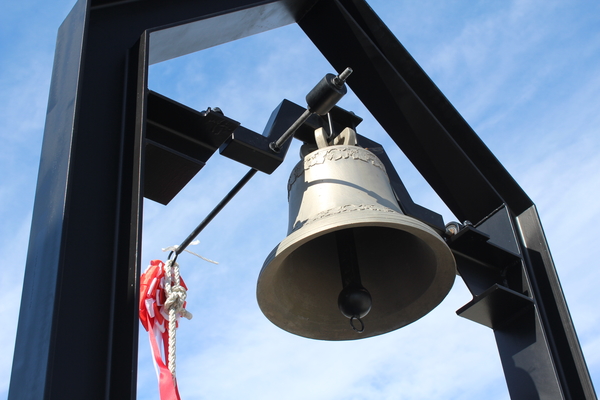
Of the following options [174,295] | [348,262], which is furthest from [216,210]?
[348,262]

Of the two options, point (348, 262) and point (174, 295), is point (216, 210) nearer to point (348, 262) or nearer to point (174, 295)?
point (174, 295)

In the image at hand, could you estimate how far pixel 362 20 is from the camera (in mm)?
3443

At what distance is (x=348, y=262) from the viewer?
9.46ft

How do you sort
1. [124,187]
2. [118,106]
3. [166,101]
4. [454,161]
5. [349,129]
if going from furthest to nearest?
[454,161] < [349,129] < [166,101] < [118,106] < [124,187]

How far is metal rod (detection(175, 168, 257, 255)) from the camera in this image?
9.39 feet

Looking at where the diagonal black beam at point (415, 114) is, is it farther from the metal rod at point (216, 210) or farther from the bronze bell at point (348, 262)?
the metal rod at point (216, 210)

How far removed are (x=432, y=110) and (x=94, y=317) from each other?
223cm

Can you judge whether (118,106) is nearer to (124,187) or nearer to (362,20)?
(124,187)

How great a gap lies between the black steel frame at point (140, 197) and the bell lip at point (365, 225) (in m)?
0.34

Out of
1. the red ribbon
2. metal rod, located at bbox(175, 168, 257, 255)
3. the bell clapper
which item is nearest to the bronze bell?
the bell clapper

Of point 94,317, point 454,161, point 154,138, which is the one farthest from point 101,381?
point 454,161

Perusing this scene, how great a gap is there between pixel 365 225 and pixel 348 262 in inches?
11.9

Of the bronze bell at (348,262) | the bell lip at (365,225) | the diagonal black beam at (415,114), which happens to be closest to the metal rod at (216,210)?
the bronze bell at (348,262)

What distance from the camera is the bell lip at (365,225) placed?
254 centimetres
